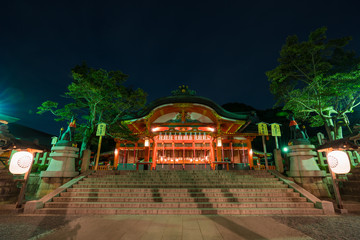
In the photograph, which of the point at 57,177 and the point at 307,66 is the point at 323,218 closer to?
the point at 57,177

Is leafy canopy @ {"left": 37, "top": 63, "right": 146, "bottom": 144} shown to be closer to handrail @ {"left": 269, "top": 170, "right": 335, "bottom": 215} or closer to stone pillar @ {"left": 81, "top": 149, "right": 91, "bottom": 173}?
stone pillar @ {"left": 81, "top": 149, "right": 91, "bottom": 173}

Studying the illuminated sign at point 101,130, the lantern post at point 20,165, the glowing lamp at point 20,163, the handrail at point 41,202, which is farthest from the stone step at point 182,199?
the illuminated sign at point 101,130

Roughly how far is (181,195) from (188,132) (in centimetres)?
989

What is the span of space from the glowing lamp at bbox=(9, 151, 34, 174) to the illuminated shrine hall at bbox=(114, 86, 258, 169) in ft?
28.7

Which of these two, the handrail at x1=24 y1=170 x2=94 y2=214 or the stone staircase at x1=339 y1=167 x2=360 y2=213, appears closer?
the handrail at x1=24 y1=170 x2=94 y2=214

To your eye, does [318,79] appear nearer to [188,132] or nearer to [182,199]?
[188,132]

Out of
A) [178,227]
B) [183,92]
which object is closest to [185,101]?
[183,92]

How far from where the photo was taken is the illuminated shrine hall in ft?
50.1

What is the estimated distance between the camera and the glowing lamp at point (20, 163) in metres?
6.18

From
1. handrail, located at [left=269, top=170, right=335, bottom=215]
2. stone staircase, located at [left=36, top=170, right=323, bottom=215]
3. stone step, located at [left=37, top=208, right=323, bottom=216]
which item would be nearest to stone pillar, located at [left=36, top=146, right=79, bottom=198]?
stone staircase, located at [left=36, top=170, right=323, bottom=215]

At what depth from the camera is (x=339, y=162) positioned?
6285 millimetres

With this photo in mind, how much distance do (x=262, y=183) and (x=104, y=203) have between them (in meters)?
8.01

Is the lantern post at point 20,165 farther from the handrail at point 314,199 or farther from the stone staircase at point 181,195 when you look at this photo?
the handrail at point 314,199

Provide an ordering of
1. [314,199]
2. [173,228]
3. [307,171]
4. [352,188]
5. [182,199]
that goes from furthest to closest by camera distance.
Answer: [307,171]
[352,188]
[182,199]
[314,199]
[173,228]
